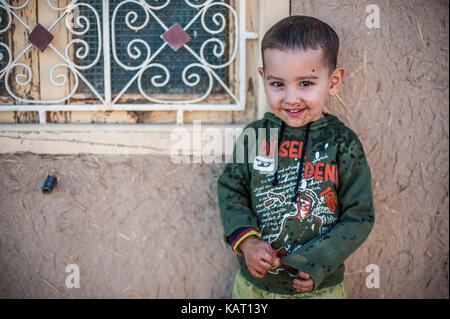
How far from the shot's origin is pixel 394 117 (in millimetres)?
A: 1879

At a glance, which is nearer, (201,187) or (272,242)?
(272,242)

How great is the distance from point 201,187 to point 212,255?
0.39 m

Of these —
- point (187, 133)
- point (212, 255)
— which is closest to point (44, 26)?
point (187, 133)

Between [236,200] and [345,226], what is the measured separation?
0.48 meters

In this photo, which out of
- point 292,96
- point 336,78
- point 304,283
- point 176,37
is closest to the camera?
point 304,283

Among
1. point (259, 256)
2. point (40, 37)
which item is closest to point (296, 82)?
point (259, 256)

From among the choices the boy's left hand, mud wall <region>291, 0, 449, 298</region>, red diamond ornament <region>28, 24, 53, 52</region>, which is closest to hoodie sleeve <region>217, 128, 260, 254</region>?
the boy's left hand

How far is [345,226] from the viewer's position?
1.44 meters

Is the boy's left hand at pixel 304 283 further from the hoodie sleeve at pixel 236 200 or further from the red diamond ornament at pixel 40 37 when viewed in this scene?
the red diamond ornament at pixel 40 37

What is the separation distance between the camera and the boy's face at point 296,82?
142 cm

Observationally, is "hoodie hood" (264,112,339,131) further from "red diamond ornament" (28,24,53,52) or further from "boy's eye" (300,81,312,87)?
"red diamond ornament" (28,24,53,52)

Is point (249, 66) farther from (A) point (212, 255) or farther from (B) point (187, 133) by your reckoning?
(A) point (212, 255)

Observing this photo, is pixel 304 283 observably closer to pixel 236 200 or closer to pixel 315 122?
pixel 236 200

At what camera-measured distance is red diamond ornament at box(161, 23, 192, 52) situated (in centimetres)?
187
